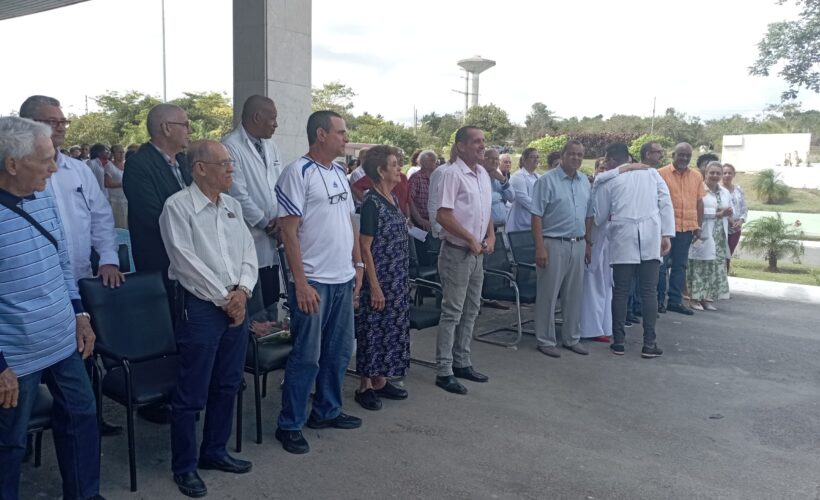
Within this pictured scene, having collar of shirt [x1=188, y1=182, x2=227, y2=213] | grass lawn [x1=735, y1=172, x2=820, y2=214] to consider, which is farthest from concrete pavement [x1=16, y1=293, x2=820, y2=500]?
grass lawn [x1=735, y1=172, x2=820, y2=214]

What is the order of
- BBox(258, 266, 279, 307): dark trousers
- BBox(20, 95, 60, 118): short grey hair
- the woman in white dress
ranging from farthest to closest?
the woman in white dress < BBox(258, 266, 279, 307): dark trousers < BBox(20, 95, 60, 118): short grey hair

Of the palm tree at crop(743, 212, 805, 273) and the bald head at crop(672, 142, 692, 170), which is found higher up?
the bald head at crop(672, 142, 692, 170)

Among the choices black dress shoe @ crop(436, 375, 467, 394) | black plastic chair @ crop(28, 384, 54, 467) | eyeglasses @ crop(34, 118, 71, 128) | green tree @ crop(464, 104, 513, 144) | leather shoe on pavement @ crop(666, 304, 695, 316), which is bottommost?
black dress shoe @ crop(436, 375, 467, 394)

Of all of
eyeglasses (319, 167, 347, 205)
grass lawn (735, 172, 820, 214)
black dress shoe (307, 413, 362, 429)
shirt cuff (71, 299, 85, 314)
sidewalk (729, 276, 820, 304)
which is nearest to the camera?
shirt cuff (71, 299, 85, 314)

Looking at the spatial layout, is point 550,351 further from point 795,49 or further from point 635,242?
A: point 795,49

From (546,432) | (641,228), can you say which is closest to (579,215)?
(641,228)

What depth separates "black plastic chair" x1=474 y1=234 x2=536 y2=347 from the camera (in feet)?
19.8

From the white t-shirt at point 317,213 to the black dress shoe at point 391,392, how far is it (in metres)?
1.18

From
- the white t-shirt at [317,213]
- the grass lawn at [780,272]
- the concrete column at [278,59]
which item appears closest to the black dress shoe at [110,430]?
the white t-shirt at [317,213]

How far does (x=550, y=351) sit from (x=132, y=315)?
3.70 meters

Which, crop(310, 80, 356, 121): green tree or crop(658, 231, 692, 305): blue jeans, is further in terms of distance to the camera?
crop(310, 80, 356, 121): green tree

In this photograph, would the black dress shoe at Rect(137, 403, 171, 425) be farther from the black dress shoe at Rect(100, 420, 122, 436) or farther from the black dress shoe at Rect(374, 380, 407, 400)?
the black dress shoe at Rect(374, 380, 407, 400)

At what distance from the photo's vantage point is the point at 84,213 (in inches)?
151

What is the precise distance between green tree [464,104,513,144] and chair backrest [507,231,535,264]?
3214 centimetres
